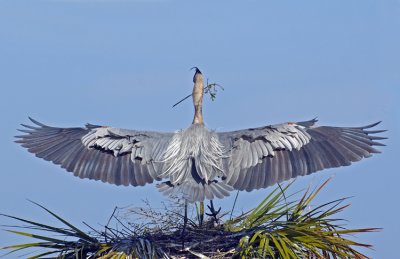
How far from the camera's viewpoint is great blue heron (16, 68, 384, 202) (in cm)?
1071

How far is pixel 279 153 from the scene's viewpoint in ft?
36.4

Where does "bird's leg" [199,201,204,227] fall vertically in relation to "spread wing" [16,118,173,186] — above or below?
below

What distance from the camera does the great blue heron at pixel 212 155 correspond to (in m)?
10.7

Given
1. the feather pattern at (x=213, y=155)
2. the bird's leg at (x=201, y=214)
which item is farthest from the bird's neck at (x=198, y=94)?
the bird's leg at (x=201, y=214)

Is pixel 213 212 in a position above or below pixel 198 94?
below

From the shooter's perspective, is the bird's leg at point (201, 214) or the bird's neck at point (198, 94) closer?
the bird's leg at point (201, 214)

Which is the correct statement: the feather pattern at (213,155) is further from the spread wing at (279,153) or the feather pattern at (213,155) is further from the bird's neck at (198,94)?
the bird's neck at (198,94)

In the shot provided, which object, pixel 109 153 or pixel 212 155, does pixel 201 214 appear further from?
pixel 109 153

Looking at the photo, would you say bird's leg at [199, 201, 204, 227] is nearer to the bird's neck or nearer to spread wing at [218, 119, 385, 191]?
spread wing at [218, 119, 385, 191]

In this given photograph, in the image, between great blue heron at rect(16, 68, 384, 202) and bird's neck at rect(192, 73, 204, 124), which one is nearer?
great blue heron at rect(16, 68, 384, 202)

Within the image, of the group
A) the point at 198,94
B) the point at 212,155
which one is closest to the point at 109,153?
the point at 212,155

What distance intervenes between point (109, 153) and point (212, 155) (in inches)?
52.5

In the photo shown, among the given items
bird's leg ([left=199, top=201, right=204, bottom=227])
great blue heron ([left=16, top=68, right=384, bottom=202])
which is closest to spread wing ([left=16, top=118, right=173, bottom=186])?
great blue heron ([left=16, top=68, right=384, bottom=202])

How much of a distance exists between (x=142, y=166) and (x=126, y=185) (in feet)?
0.96
